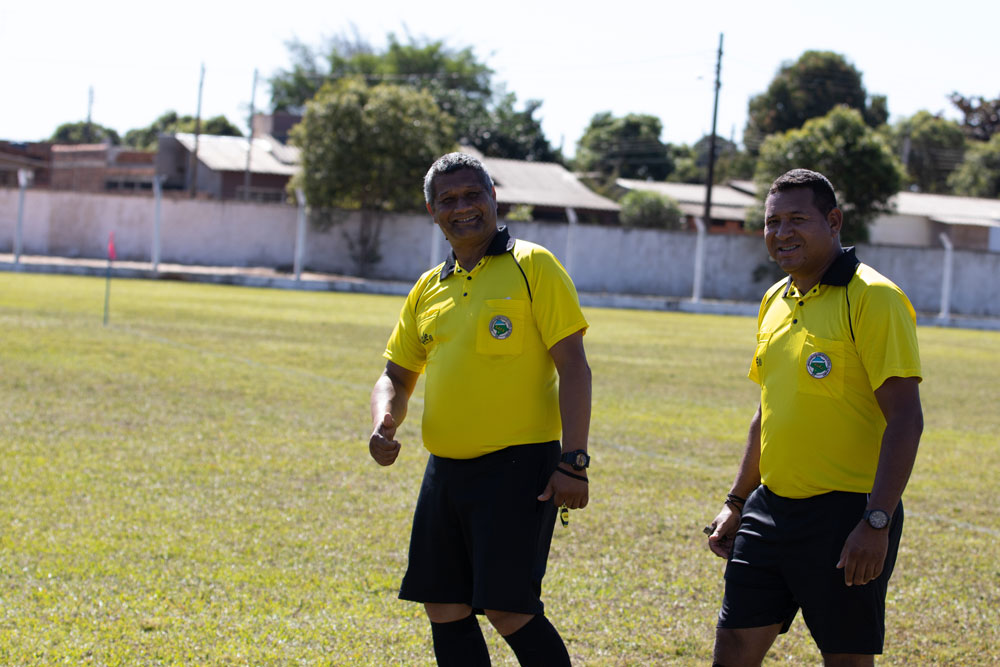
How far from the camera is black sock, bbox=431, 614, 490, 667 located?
11.4ft

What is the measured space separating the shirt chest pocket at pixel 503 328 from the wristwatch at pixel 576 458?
35cm

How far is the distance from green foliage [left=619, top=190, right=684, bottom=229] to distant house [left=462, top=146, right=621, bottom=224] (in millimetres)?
3436

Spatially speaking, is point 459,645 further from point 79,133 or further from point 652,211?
point 79,133

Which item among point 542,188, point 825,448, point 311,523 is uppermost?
point 542,188

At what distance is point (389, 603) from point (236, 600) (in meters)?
0.67

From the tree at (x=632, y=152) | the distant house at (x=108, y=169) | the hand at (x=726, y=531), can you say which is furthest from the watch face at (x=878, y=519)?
the tree at (x=632, y=152)

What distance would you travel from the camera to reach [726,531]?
3588 mm

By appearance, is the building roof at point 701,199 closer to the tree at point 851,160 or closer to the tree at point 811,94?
the tree at point 851,160

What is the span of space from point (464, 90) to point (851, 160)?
105ft

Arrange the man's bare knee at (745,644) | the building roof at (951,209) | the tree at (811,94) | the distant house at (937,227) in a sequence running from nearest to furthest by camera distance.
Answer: the man's bare knee at (745,644)
the distant house at (937,227)
the building roof at (951,209)
the tree at (811,94)

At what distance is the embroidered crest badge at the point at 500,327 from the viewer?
338 cm

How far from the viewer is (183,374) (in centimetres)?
1212

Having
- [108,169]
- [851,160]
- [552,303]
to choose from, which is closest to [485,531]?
[552,303]

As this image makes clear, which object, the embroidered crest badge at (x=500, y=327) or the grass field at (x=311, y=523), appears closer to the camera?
the embroidered crest badge at (x=500, y=327)
